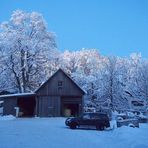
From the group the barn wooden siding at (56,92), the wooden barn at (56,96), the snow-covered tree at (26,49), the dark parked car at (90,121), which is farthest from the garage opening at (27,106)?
the dark parked car at (90,121)

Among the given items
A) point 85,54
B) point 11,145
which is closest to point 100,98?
point 85,54

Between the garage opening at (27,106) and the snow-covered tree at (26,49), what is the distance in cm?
235

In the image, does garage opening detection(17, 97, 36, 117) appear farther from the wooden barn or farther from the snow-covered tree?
the wooden barn

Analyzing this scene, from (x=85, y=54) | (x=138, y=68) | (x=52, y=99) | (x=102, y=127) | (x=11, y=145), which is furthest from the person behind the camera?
(x=85, y=54)

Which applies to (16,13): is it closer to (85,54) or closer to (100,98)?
(100,98)

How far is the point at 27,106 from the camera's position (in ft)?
182

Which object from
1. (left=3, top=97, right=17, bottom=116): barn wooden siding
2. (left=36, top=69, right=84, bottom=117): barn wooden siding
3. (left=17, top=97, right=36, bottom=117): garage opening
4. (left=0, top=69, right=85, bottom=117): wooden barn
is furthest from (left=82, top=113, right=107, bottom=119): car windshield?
(left=17, top=97, right=36, bottom=117): garage opening

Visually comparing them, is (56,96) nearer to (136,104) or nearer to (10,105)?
(10,105)

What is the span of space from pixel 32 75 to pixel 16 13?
1099 cm

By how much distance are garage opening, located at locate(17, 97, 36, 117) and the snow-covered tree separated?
7.70ft

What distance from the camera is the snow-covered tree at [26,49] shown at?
2148 inches

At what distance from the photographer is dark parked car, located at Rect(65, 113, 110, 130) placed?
2931 centimetres

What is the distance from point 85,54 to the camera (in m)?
83.1

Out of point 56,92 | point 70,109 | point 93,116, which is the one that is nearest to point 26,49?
point 56,92
